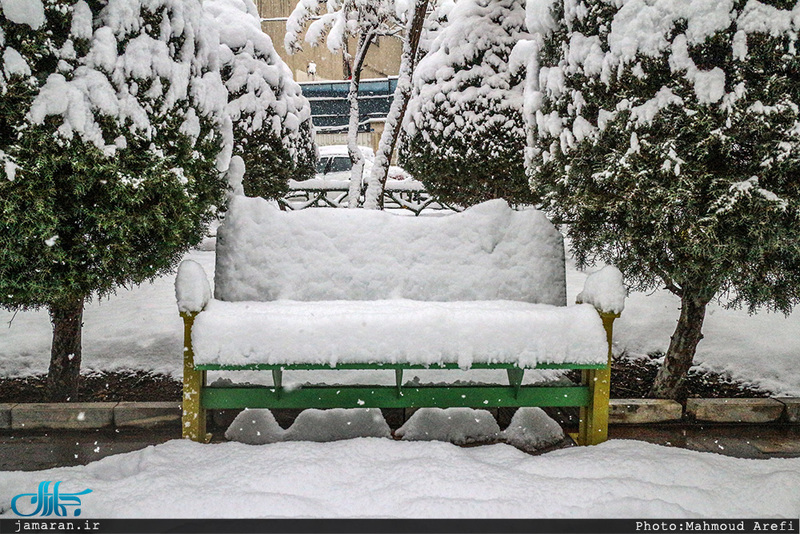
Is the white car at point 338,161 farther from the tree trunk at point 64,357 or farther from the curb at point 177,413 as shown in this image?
the curb at point 177,413

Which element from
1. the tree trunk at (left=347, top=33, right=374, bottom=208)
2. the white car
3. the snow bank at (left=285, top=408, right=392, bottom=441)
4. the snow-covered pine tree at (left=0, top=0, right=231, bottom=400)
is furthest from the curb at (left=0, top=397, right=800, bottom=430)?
the white car

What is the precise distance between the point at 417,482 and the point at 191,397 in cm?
115

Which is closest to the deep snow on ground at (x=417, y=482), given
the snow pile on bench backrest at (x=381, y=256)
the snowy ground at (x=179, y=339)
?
the snow pile on bench backrest at (x=381, y=256)

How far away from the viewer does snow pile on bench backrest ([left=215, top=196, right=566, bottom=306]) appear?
2.91 meters

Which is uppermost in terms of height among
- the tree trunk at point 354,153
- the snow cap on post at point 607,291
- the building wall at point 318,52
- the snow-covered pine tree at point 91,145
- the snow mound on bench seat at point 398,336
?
the building wall at point 318,52

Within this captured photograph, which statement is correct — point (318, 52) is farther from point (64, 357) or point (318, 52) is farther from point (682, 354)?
point (682, 354)

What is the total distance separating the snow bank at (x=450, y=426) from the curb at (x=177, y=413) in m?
0.76

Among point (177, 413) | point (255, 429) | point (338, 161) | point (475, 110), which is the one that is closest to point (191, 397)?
point (255, 429)

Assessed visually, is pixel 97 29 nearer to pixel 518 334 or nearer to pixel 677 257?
pixel 518 334

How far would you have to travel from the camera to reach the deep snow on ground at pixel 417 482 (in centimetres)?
192

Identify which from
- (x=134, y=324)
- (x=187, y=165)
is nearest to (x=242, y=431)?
(x=187, y=165)

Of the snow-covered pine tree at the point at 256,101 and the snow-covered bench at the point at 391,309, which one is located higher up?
the snow-covered pine tree at the point at 256,101

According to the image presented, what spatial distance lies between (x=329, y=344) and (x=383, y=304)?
1.82ft

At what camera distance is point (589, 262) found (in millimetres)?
3322
